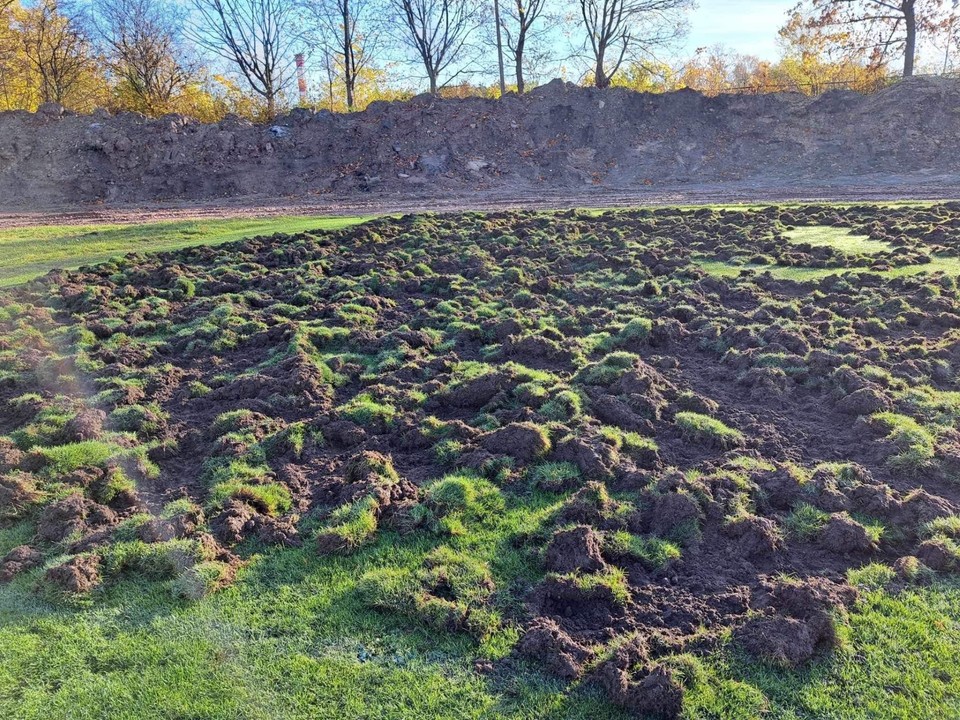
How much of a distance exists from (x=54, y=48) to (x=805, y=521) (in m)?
49.5

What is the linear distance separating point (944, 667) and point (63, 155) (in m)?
36.4

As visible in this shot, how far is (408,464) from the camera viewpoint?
19.4ft

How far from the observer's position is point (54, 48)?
1599 inches

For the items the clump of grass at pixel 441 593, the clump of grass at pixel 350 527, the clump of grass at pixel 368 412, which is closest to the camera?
the clump of grass at pixel 441 593

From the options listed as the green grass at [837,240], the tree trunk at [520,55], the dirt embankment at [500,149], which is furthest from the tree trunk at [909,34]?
the green grass at [837,240]

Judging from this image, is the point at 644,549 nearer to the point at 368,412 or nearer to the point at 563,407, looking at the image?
the point at 563,407

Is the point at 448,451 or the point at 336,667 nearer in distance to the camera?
the point at 336,667

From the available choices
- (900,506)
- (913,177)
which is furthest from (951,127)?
(900,506)

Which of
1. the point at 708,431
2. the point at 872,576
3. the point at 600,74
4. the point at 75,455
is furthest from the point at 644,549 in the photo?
the point at 600,74

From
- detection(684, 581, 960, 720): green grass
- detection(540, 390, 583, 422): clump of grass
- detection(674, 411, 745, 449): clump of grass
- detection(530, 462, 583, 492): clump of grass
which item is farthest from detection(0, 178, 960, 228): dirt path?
detection(684, 581, 960, 720): green grass

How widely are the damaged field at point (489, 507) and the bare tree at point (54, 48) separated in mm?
39458

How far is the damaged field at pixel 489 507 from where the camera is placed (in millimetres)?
3639

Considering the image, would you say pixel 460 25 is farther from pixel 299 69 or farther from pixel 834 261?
pixel 834 261

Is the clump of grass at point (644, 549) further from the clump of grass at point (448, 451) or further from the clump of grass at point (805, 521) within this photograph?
the clump of grass at point (448, 451)
